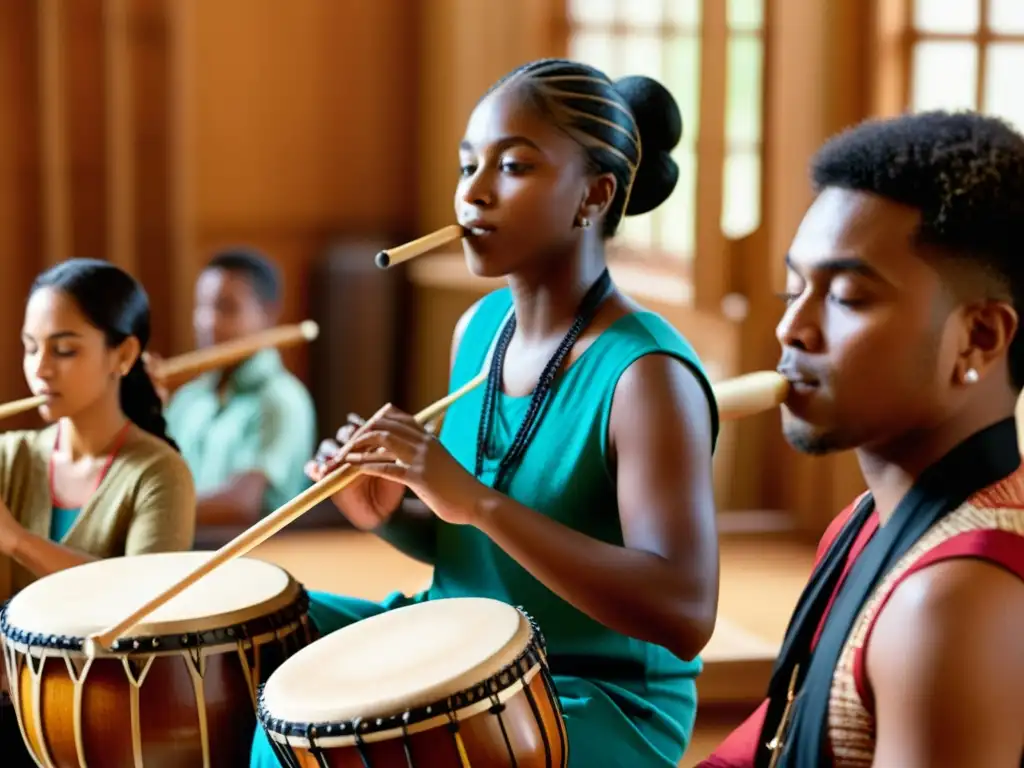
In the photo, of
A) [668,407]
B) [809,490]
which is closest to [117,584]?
[668,407]

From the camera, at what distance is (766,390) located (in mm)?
1631

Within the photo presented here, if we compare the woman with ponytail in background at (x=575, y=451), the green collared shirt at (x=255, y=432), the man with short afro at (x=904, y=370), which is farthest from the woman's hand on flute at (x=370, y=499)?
the green collared shirt at (x=255, y=432)

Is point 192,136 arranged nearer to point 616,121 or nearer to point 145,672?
point 616,121

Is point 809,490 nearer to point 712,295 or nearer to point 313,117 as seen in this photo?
point 712,295

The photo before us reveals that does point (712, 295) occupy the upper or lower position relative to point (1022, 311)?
lower

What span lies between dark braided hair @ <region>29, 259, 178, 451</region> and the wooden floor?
3.89 ft

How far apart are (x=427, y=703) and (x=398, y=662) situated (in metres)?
0.10

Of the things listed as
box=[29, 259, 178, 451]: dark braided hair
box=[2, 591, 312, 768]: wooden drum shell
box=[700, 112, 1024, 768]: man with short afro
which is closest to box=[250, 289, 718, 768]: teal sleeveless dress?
box=[2, 591, 312, 768]: wooden drum shell

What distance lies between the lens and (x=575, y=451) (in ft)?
6.13

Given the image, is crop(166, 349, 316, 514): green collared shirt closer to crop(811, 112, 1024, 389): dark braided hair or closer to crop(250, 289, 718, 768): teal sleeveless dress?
crop(250, 289, 718, 768): teal sleeveless dress

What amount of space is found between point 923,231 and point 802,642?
0.43 m

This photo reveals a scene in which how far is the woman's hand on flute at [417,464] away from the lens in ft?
5.58

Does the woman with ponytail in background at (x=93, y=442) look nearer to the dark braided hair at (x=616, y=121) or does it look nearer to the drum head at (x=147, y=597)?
the drum head at (x=147, y=597)

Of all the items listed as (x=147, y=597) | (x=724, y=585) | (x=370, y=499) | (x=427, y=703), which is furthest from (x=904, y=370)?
(x=724, y=585)
